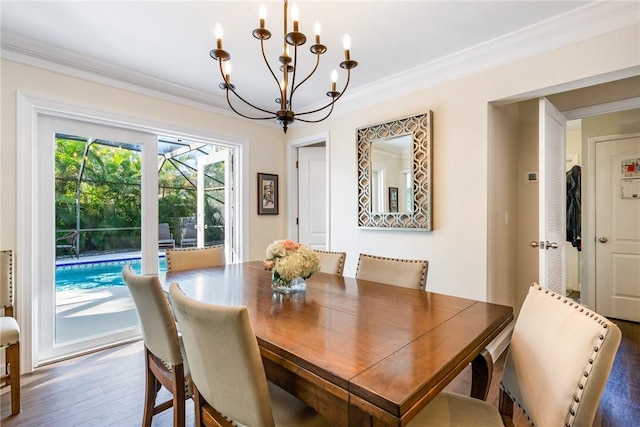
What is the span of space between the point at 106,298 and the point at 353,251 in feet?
8.28

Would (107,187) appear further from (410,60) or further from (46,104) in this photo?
(410,60)

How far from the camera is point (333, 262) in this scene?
7.65ft

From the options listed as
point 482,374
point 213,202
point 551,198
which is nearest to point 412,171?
point 551,198

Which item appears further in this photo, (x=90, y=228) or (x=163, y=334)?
(x=90, y=228)

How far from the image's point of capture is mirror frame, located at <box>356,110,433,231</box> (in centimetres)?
272

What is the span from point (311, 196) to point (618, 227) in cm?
349

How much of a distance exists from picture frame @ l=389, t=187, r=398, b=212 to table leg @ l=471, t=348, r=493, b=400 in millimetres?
1761

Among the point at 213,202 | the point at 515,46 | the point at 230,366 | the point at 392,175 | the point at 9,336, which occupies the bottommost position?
the point at 9,336

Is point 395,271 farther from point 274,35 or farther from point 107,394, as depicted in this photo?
point 107,394

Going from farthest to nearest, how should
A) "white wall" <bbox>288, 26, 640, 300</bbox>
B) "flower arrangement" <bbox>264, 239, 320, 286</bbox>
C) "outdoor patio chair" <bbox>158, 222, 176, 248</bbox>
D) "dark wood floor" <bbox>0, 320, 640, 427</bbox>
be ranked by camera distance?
"outdoor patio chair" <bbox>158, 222, 176, 248</bbox>, "white wall" <bbox>288, 26, 640, 300</bbox>, "dark wood floor" <bbox>0, 320, 640, 427</bbox>, "flower arrangement" <bbox>264, 239, 320, 286</bbox>

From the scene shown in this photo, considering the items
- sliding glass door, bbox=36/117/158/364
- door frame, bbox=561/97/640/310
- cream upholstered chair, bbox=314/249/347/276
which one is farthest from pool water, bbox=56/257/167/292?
door frame, bbox=561/97/640/310

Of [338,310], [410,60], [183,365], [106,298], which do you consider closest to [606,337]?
[338,310]

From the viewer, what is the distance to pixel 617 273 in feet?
11.3

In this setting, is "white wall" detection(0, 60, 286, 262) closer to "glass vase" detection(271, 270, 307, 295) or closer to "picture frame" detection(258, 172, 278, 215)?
"picture frame" detection(258, 172, 278, 215)
